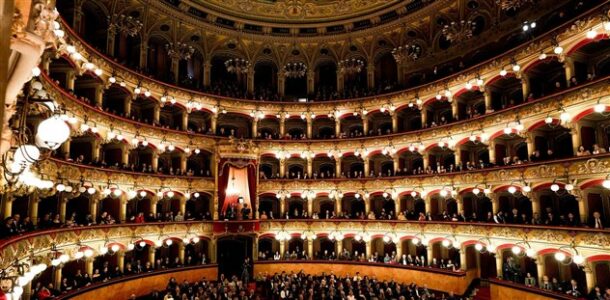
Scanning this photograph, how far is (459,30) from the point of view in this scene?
2873 centimetres

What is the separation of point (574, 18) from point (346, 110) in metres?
17.7

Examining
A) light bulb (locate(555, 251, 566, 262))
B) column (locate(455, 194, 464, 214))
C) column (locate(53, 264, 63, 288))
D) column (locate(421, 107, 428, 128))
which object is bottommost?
column (locate(53, 264, 63, 288))

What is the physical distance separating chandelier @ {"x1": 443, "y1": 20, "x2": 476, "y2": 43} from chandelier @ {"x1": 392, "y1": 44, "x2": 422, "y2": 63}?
10.1 ft

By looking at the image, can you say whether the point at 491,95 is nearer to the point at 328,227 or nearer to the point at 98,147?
the point at 328,227

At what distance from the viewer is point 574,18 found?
18203 millimetres

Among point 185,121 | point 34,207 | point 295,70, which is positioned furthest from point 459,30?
point 34,207

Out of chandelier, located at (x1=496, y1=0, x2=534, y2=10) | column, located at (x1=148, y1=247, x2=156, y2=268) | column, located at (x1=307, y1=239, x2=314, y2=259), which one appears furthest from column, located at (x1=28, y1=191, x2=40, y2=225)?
chandelier, located at (x1=496, y1=0, x2=534, y2=10)

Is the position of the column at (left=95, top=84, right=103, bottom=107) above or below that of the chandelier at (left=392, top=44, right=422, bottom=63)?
below

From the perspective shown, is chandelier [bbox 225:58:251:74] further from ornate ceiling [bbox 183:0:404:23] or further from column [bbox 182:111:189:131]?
column [bbox 182:111:189:131]

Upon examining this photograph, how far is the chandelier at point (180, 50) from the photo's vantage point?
31.5m

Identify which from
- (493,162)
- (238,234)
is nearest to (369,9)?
(493,162)

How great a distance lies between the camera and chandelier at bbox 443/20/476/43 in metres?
28.1

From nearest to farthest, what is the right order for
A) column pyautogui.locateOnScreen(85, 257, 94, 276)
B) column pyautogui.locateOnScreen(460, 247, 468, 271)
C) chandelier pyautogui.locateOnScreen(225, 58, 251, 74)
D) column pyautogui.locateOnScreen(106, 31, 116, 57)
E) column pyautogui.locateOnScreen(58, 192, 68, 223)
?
column pyautogui.locateOnScreen(58, 192, 68, 223) → column pyautogui.locateOnScreen(85, 257, 94, 276) → column pyautogui.locateOnScreen(460, 247, 468, 271) → column pyautogui.locateOnScreen(106, 31, 116, 57) → chandelier pyautogui.locateOnScreen(225, 58, 251, 74)

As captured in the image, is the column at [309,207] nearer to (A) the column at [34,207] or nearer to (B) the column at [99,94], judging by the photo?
(B) the column at [99,94]
